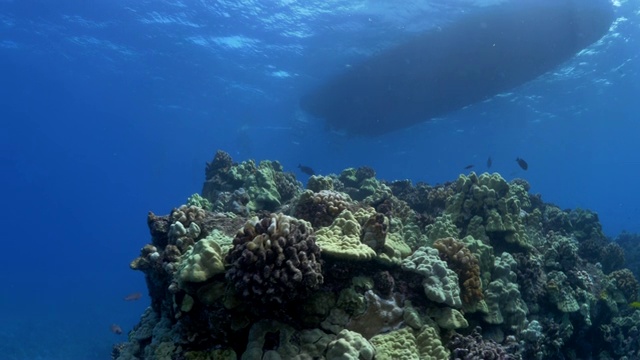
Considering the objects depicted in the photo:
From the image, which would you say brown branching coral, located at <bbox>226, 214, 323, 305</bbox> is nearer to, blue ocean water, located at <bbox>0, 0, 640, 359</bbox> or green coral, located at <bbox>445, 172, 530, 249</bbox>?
green coral, located at <bbox>445, 172, 530, 249</bbox>

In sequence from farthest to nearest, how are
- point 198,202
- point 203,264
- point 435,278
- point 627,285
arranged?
point 198,202
point 627,285
point 435,278
point 203,264

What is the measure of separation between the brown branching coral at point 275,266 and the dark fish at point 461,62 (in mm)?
24701

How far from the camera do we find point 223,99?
47.4m

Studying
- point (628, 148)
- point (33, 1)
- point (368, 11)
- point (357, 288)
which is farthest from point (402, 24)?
point (628, 148)

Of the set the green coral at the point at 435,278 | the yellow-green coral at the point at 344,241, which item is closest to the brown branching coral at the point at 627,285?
the green coral at the point at 435,278

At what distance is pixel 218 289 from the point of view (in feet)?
18.0

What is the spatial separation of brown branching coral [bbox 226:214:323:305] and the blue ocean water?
75.0 feet

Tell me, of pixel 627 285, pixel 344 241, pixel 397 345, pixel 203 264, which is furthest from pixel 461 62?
pixel 203 264

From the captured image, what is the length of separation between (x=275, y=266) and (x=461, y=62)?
28052 mm

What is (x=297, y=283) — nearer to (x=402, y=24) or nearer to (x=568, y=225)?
(x=568, y=225)

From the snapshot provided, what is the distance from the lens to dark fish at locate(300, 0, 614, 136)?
81.8ft

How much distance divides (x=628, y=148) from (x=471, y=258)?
105708 mm

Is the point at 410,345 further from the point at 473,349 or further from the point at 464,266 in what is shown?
the point at 464,266

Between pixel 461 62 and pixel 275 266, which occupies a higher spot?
pixel 461 62
